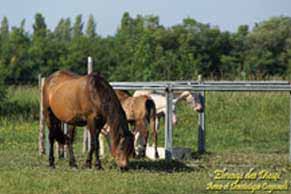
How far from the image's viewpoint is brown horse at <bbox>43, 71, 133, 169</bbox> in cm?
1291

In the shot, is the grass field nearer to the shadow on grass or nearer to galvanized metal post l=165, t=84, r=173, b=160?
the shadow on grass

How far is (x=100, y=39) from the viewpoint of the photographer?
2101 inches

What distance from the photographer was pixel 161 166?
45.4 feet

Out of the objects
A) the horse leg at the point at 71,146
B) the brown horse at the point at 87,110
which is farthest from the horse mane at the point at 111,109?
the horse leg at the point at 71,146

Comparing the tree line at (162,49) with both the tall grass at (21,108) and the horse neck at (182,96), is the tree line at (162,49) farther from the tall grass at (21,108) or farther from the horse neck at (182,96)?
the horse neck at (182,96)

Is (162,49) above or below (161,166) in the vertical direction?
above

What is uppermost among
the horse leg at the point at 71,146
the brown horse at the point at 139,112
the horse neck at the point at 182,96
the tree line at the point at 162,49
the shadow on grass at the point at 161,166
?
the tree line at the point at 162,49

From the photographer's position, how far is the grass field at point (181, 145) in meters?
10.8

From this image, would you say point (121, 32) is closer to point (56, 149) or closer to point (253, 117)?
point (253, 117)

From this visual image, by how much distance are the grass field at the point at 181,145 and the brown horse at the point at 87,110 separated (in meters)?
0.42

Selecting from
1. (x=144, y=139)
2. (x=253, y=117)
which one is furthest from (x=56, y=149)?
(x=253, y=117)

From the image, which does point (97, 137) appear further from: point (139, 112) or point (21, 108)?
point (21, 108)

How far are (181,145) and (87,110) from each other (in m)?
5.96

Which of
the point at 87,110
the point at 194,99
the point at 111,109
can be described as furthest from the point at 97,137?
the point at 194,99
